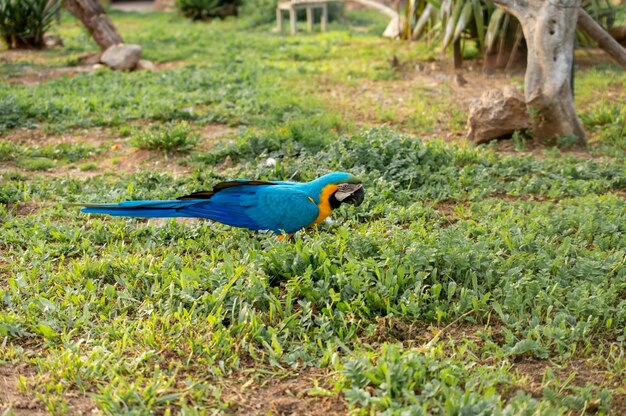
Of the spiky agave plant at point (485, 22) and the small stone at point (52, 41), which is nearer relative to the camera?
the spiky agave plant at point (485, 22)

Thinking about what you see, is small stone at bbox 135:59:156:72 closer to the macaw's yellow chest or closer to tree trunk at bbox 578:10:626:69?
tree trunk at bbox 578:10:626:69

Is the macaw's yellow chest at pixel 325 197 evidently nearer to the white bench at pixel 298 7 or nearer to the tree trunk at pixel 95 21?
the tree trunk at pixel 95 21

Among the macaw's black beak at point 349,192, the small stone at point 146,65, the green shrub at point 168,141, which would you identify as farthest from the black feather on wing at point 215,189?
the small stone at point 146,65

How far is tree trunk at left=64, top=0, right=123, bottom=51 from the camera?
9.52 m

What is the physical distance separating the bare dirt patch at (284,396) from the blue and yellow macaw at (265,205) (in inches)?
40.1

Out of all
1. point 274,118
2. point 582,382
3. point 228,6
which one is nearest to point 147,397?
point 582,382

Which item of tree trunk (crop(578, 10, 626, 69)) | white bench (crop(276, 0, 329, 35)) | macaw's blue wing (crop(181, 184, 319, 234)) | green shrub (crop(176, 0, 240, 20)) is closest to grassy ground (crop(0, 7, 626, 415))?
macaw's blue wing (crop(181, 184, 319, 234))

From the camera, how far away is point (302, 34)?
39.7 ft

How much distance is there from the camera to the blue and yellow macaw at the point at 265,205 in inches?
142

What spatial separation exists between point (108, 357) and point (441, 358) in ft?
4.28

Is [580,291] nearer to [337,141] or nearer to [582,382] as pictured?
[582,382]

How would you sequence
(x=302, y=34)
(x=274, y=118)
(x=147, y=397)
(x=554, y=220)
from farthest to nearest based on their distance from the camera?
(x=302, y=34)
(x=274, y=118)
(x=554, y=220)
(x=147, y=397)

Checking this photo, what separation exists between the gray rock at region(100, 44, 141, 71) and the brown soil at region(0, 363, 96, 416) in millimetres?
6762

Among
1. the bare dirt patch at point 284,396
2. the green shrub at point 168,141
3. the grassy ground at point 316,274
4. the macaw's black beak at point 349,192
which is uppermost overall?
the macaw's black beak at point 349,192
